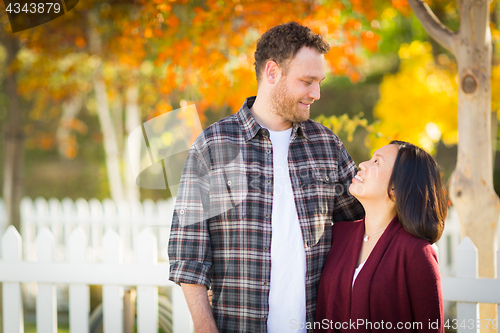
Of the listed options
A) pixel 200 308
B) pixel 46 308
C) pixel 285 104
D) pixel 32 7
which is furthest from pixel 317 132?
pixel 32 7

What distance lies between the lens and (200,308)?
5.78 feet

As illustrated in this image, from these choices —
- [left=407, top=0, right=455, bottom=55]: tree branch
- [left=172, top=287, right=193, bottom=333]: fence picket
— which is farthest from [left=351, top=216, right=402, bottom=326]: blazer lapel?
[left=407, top=0, right=455, bottom=55]: tree branch

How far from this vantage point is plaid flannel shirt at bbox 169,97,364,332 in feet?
5.89

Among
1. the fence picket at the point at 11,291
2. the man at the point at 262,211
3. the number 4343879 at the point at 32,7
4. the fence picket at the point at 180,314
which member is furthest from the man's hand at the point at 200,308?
the number 4343879 at the point at 32,7

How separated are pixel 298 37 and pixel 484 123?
1496 mm

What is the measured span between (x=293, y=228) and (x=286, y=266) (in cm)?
17

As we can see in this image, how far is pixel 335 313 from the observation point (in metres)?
1.84

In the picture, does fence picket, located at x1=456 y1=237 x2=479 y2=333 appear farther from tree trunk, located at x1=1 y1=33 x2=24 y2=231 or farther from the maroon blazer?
tree trunk, located at x1=1 y1=33 x2=24 y2=231

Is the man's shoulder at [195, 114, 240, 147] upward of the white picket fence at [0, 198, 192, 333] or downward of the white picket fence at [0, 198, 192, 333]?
upward

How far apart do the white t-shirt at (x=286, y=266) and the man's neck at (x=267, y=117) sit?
260mm

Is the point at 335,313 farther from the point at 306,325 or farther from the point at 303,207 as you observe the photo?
the point at 303,207

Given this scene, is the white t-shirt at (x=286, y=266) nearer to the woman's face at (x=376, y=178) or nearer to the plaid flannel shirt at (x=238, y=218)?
the plaid flannel shirt at (x=238, y=218)

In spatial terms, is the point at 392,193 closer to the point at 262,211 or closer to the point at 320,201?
the point at 320,201

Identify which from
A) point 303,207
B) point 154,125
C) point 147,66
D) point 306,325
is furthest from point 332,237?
point 147,66
